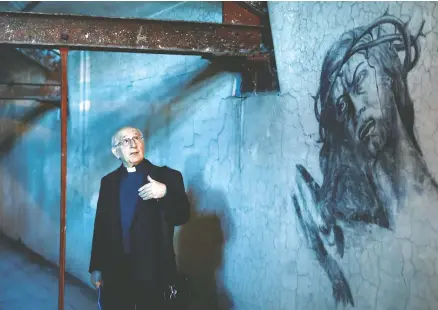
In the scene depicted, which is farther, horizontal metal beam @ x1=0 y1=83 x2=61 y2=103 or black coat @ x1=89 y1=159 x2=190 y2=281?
horizontal metal beam @ x1=0 y1=83 x2=61 y2=103

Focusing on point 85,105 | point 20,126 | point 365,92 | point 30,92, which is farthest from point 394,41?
point 20,126

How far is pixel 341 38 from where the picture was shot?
7.32 feet

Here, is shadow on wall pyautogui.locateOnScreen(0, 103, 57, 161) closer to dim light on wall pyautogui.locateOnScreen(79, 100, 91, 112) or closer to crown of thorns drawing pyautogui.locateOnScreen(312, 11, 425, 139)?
dim light on wall pyautogui.locateOnScreen(79, 100, 91, 112)

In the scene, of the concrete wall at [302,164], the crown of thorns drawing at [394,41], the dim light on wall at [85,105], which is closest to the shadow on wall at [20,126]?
the dim light on wall at [85,105]

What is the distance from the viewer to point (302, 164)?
248cm

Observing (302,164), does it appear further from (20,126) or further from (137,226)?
(20,126)

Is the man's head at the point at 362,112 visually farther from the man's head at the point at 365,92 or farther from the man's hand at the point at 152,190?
the man's hand at the point at 152,190

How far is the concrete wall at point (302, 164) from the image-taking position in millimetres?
1876

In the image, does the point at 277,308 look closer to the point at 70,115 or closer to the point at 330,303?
the point at 330,303

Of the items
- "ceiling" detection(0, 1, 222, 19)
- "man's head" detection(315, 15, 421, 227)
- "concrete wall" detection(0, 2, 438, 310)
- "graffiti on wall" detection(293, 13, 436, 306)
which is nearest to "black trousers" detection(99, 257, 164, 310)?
"concrete wall" detection(0, 2, 438, 310)

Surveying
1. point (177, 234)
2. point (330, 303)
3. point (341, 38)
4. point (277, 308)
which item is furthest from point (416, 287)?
point (177, 234)

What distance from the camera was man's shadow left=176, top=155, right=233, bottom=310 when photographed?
3.19m

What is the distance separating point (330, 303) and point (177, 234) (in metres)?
1.65

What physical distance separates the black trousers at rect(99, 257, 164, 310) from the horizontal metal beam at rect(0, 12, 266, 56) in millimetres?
1325
